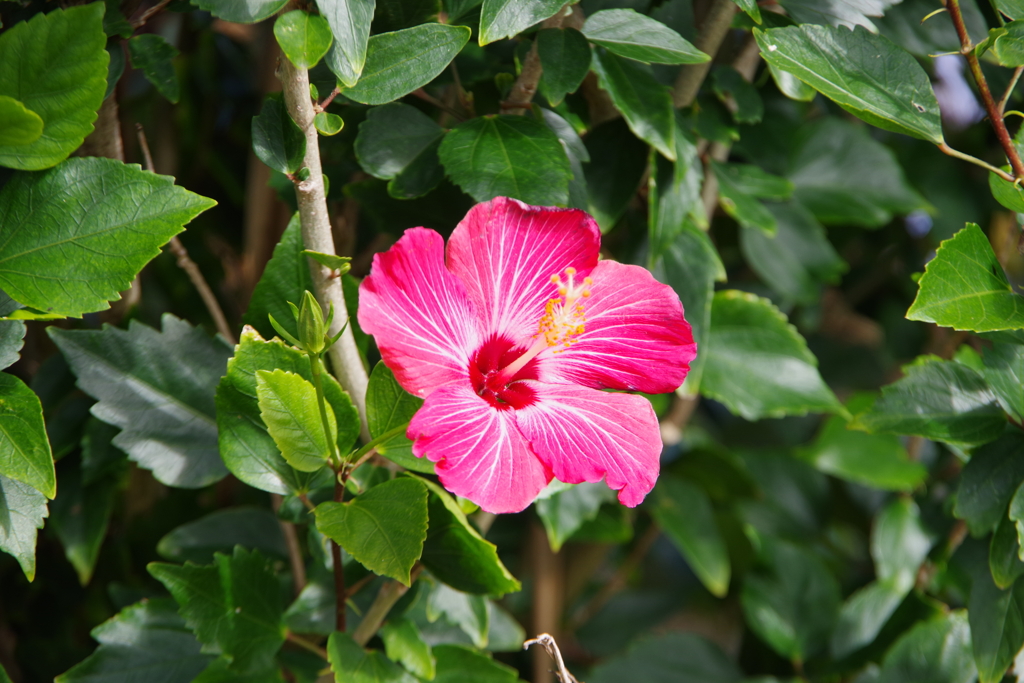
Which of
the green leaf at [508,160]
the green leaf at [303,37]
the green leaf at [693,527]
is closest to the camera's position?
the green leaf at [303,37]

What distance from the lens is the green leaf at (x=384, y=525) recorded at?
0.47 meters

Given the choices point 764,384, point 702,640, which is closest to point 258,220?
point 764,384

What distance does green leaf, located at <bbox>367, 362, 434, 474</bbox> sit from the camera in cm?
51

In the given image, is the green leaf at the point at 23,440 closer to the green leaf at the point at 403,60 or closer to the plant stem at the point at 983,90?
the green leaf at the point at 403,60

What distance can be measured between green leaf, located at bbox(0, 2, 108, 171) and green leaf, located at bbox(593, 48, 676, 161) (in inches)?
13.5

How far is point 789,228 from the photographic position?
1009 millimetres

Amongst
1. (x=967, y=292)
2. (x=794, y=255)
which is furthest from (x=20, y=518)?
(x=794, y=255)

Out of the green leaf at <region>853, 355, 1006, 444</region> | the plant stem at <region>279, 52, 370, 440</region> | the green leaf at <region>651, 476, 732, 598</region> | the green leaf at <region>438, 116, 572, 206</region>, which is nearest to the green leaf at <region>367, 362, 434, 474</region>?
the plant stem at <region>279, 52, 370, 440</region>

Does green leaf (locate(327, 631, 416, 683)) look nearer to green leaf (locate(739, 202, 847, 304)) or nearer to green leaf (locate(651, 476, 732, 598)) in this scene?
green leaf (locate(651, 476, 732, 598))

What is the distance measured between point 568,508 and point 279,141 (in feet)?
1.46

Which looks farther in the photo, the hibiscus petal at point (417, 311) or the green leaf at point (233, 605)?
the green leaf at point (233, 605)

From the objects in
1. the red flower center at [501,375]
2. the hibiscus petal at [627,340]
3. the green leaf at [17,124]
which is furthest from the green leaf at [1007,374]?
the green leaf at [17,124]

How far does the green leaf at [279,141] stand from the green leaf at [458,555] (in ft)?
0.75

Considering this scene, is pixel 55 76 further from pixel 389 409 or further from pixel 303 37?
pixel 389 409
